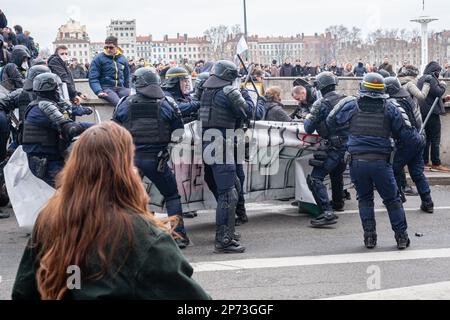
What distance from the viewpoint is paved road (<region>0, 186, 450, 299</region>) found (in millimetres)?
6918

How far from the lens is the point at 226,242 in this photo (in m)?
8.53

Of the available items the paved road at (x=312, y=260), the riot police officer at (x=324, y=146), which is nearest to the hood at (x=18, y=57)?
the paved road at (x=312, y=260)

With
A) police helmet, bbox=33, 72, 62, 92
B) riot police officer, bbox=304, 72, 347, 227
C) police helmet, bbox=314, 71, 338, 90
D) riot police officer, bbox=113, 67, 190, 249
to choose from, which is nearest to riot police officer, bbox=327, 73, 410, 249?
riot police officer, bbox=304, 72, 347, 227

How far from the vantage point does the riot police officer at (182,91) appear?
9477mm

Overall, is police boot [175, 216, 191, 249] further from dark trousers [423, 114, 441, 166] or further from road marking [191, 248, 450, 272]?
dark trousers [423, 114, 441, 166]

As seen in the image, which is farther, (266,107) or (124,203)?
(266,107)

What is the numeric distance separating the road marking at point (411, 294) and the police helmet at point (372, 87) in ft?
7.47

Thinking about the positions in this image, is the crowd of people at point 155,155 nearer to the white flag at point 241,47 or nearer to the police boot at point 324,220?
the police boot at point 324,220

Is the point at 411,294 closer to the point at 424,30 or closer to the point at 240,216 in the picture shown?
the point at 240,216

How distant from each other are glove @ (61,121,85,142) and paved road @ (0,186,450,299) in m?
1.30

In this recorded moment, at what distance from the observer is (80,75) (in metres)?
21.8
